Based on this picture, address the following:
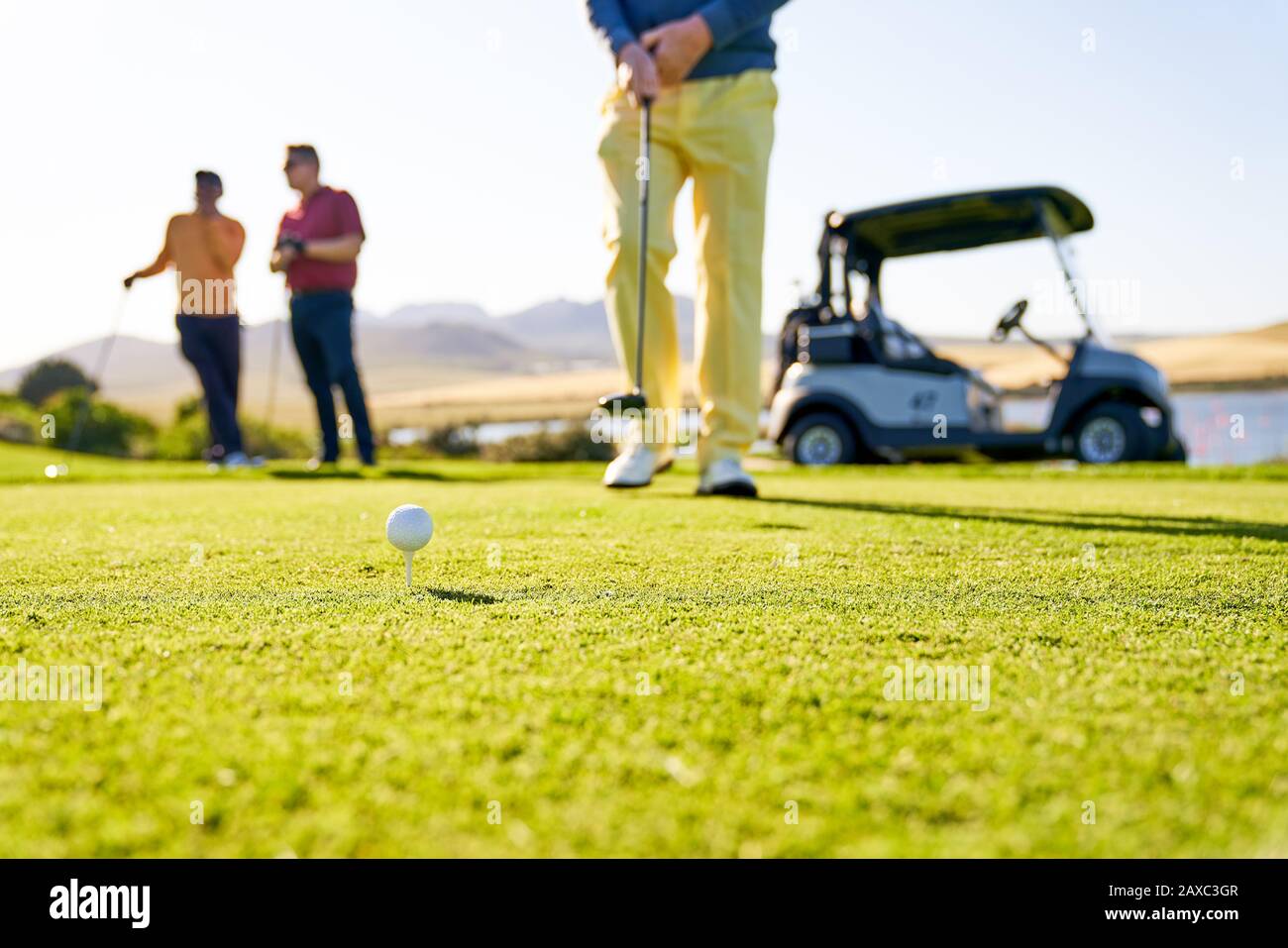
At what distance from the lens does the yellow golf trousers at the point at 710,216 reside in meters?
4.17

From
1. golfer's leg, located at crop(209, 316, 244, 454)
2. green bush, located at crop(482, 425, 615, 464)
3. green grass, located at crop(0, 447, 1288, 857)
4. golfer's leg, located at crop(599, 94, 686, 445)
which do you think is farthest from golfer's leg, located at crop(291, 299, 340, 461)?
green bush, located at crop(482, 425, 615, 464)

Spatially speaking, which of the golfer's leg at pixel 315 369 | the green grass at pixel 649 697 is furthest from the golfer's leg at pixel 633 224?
the golfer's leg at pixel 315 369

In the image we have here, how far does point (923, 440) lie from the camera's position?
8.75 meters

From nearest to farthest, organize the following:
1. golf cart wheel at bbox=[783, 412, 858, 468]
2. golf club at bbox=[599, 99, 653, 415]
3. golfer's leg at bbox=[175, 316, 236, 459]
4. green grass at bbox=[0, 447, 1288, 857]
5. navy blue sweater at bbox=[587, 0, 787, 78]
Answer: green grass at bbox=[0, 447, 1288, 857] → navy blue sweater at bbox=[587, 0, 787, 78] → golf club at bbox=[599, 99, 653, 415] → golfer's leg at bbox=[175, 316, 236, 459] → golf cart wheel at bbox=[783, 412, 858, 468]

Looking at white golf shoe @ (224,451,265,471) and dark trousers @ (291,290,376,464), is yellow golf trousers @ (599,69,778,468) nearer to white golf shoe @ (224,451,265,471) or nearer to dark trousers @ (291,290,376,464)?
dark trousers @ (291,290,376,464)

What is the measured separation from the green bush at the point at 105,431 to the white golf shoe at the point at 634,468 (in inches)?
402

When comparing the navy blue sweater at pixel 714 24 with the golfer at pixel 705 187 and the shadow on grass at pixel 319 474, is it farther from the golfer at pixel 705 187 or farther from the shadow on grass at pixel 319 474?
the shadow on grass at pixel 319 474

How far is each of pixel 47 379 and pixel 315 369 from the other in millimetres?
15285

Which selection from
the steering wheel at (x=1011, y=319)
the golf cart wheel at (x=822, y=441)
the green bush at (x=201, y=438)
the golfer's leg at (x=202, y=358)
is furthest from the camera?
the green bush at (x=201, y=438)

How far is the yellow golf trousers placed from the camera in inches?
164

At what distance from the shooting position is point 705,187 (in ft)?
13.9

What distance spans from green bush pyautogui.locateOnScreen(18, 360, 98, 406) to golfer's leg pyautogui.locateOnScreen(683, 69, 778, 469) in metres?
18.5
